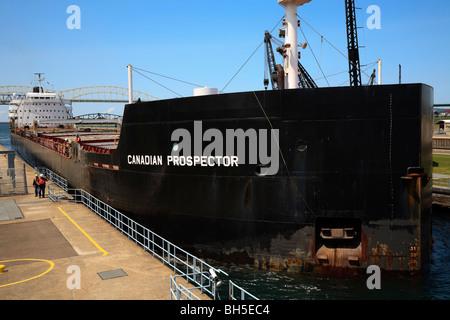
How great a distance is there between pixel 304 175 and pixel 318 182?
511 mm

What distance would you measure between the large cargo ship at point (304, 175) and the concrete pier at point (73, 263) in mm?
2896

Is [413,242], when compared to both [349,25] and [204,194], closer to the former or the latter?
[204,194]

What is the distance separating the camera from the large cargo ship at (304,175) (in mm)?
11906

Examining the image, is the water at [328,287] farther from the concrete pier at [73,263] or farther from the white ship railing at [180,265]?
the concrete pier at [73,263]

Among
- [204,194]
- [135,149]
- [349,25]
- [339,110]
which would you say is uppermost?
[349,25]

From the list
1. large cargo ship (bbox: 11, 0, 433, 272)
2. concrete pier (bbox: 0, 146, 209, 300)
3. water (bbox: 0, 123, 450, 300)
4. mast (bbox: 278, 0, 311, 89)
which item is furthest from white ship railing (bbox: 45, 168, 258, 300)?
mast (bbox: 278, 0, 311, 89)

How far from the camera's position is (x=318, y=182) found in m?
12.3

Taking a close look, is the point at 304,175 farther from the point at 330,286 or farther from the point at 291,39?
the point at 291,39
